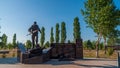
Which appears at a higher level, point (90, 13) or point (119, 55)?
point (90, 13)

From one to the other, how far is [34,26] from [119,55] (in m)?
8.18

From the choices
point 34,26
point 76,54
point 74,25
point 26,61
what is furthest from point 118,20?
point 74,25

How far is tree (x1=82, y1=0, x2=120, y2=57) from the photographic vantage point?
3031cm

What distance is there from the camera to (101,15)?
30250 millimetres

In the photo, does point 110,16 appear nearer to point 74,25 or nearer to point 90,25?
point 90,25

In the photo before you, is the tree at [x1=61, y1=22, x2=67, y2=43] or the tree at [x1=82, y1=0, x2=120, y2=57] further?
the tree at [x1=61, y1=22, x2=67, y2=43]

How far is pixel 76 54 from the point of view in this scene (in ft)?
72.4

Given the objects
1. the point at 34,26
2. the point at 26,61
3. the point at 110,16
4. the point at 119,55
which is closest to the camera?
the point at 119,55

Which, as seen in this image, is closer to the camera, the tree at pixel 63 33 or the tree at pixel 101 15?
the tree at pixel 101 15

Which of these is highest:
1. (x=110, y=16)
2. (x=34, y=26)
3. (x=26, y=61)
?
(x=110, y=16)

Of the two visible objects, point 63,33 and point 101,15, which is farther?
point 63,33

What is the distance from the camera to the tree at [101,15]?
30.3 metres

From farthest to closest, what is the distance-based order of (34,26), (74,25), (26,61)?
(74,25) < (34,26) < (26,61)

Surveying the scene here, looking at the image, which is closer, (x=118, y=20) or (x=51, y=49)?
(x=51, y=49)
